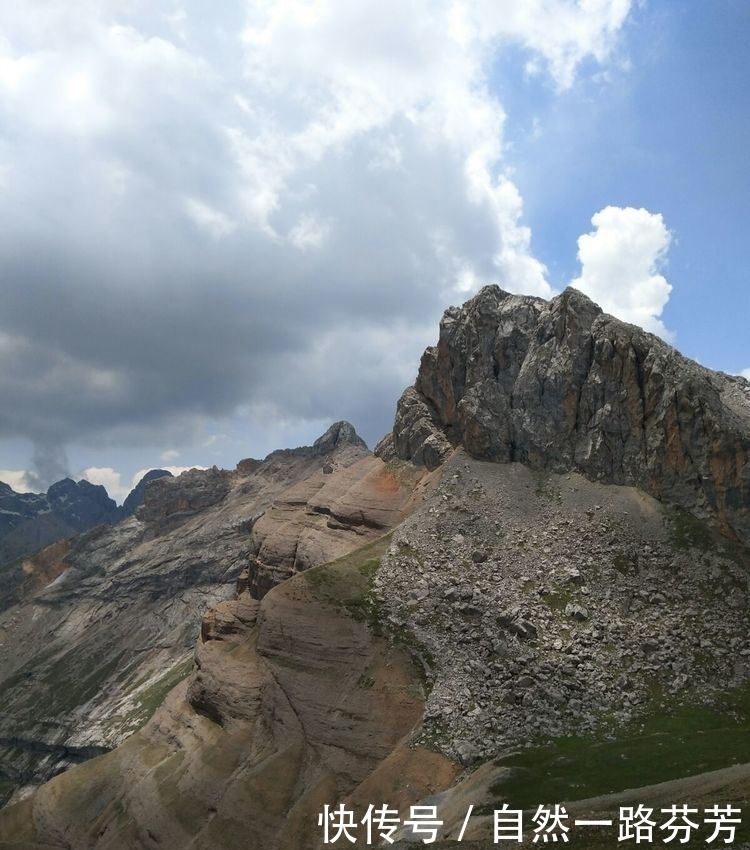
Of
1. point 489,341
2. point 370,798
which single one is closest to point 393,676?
point 370,798

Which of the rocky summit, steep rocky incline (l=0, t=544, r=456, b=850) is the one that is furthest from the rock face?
steep rocky incline (l=0, t=544, r=456, b=850)

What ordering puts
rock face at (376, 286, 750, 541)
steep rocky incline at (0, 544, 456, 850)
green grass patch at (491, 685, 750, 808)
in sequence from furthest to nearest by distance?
rock face at (376, 286, 750, 541), steep rocky incline at (0, 544, 456, 850), green grass patch at (491, 685, 750, 808)

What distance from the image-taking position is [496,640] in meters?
65.0

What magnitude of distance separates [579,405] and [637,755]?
5513cm

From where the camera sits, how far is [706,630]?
214ft

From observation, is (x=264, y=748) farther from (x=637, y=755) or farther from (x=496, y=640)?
(x=637, y=755)

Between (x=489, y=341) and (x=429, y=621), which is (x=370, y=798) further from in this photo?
(x=489, y=341)

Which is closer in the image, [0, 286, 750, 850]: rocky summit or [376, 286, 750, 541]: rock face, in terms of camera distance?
[0, 286, 750, 850]: rocky summit

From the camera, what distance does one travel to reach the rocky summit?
52.6 m

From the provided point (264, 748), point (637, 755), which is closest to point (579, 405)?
point (637, 755)

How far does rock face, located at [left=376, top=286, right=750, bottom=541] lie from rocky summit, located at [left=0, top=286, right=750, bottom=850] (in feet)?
1.12

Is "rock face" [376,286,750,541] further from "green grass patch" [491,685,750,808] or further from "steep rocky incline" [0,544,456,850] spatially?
"steep rocky incline" [0,544,456,850]

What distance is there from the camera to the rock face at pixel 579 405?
8069 cm

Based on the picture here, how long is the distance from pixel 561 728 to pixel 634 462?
41.4 meters
